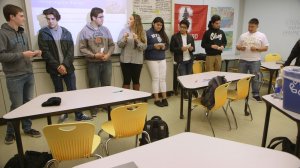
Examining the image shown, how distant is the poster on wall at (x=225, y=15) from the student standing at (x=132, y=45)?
230 cm

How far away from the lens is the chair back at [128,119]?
6.65ft

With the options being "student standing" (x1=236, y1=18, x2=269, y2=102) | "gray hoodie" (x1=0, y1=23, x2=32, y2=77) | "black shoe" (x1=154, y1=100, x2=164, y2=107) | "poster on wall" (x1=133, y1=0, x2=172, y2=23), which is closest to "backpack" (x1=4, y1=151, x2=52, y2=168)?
"gray hoodie" (x1=0, y1=23, x2=32, y2=77)

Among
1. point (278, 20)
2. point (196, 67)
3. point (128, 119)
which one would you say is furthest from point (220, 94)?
point (278, 20)

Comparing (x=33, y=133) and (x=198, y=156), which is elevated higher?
(x=198, y=156)

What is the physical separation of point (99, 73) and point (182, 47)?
1.61 metres

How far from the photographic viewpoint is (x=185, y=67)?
4668mm

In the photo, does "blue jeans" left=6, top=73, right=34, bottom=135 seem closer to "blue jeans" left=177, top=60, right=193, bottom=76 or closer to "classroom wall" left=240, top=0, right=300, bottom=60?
"blue jeans" left=177, top=60, right=193, bottom=76

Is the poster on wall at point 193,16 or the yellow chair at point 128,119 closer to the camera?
the yellow chair at point 128,119

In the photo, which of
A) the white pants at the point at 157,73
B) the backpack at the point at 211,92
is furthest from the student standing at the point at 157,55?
the backpack at the point at 211,92

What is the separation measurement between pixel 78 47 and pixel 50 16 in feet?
2.20

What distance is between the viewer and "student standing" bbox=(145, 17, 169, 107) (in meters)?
4.13

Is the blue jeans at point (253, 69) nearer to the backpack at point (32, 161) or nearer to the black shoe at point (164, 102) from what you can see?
the black shoe at point (164, 102)

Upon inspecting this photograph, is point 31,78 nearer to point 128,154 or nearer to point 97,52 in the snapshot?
point 97,52

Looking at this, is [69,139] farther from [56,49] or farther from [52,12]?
[52,12]
